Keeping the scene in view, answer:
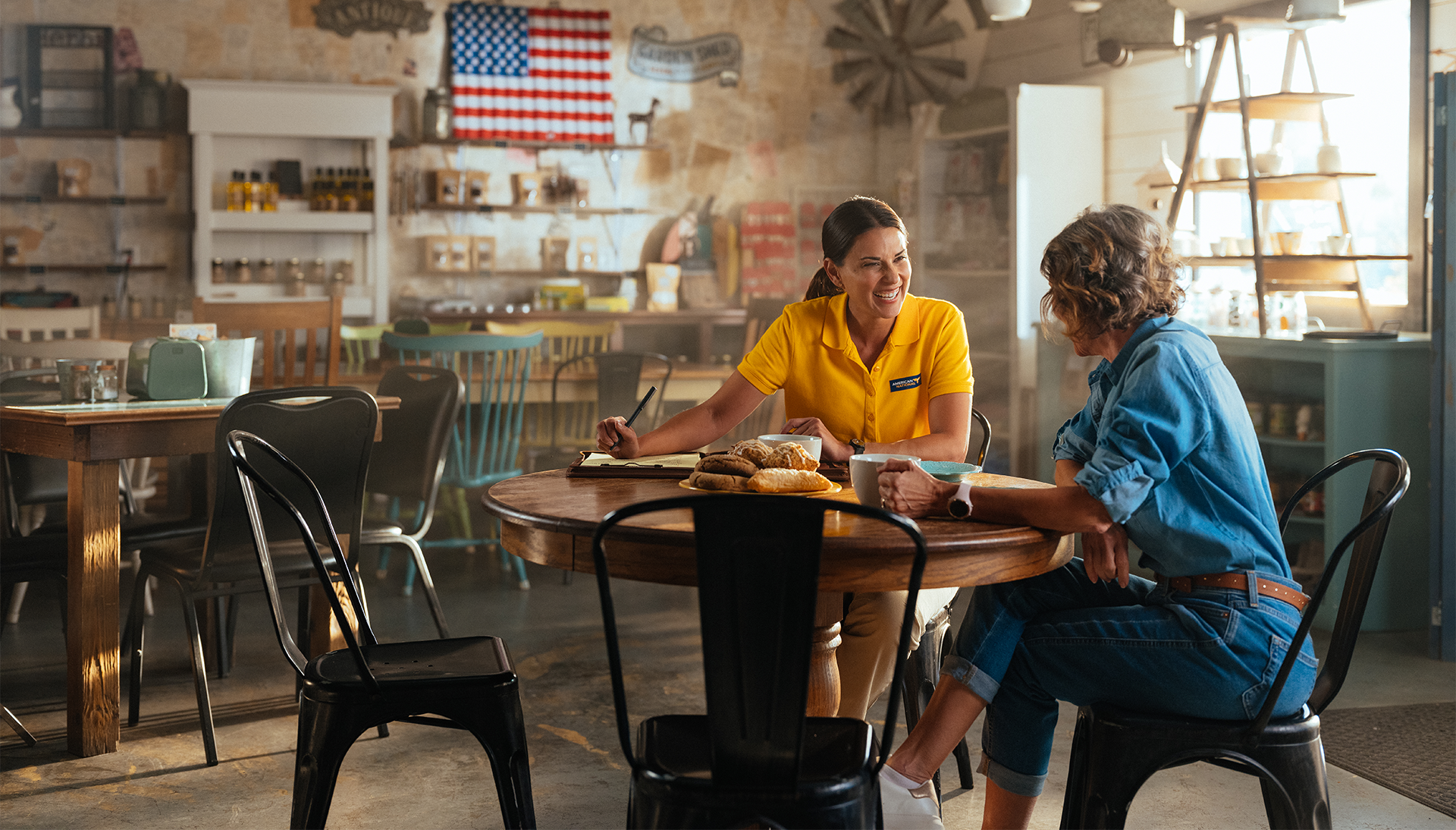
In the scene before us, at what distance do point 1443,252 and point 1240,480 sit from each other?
243 centimetres

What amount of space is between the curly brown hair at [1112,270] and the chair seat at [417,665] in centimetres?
103

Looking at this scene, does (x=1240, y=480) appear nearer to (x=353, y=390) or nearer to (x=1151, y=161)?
(x=353, y=390)

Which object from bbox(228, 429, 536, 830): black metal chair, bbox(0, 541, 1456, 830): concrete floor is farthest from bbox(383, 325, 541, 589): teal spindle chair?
bbox(228, 429, 536, 830): black metal chair

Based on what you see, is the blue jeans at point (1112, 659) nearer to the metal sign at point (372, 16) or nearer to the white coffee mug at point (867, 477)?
the white coffee mug at point (867, 477)

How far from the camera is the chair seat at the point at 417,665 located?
190cm

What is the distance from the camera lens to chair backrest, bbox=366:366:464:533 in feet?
12.2

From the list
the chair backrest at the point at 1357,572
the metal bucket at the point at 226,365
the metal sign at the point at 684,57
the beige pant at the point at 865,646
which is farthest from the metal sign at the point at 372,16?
the chair backrest at the point at 1357,572

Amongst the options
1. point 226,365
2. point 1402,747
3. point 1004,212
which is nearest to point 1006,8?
point 1004,212

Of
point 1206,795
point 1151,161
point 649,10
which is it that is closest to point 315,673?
point 1206,795

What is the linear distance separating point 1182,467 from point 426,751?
1.89 metres

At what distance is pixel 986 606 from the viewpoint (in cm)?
189

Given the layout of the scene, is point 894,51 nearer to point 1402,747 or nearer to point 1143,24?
point 1143,24

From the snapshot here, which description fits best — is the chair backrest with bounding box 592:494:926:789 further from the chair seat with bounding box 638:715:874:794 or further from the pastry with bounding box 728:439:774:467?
the pastry with bounding box 728:439:774:467

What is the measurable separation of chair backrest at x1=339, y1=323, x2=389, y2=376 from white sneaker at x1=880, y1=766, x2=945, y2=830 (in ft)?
13.2
